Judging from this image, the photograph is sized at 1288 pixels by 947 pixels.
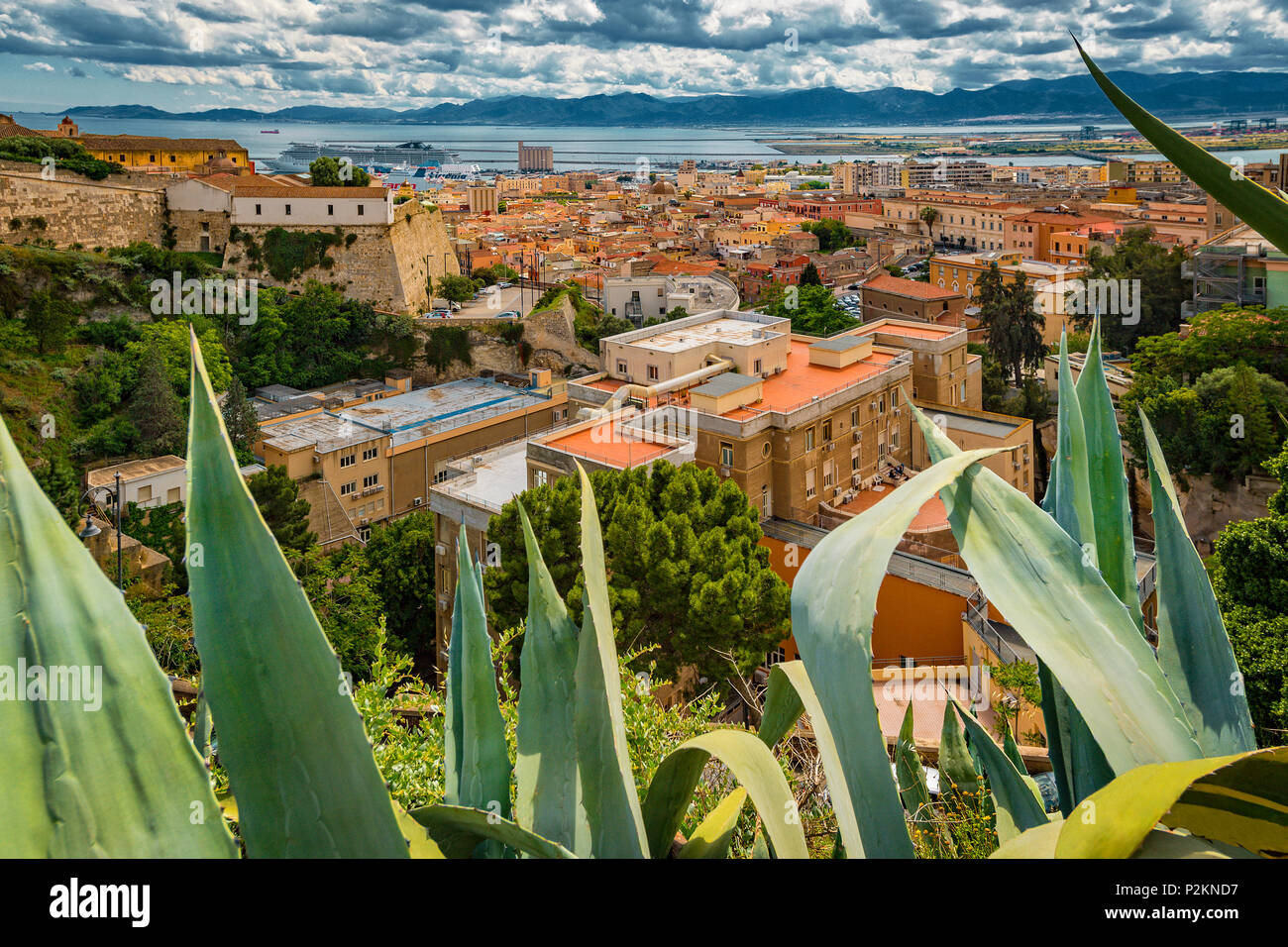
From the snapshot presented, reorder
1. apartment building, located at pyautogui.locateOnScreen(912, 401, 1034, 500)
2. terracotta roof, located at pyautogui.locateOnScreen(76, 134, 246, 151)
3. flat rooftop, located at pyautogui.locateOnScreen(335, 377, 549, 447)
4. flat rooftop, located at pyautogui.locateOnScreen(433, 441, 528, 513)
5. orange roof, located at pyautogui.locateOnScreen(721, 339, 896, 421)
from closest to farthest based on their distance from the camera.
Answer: flat rooftop, located at pyautogui.locateOnScreen(433, 441, 528, 513)
orange roof, located at pyautogui.locateOnScreen(721, 339, 896, 421)
apartment building, located at pyautogui.locateOnScreen(912, 401, 1034, 500)
flat rooftop, located at pyautogui.locateOnScreen(335, 377, 549, 447)
terracotta roof, located at pyautogui.locateOnScreen(76, 134, 246, 151)

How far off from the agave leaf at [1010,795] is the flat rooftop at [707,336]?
9555mm

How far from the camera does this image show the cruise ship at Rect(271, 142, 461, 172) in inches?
1572

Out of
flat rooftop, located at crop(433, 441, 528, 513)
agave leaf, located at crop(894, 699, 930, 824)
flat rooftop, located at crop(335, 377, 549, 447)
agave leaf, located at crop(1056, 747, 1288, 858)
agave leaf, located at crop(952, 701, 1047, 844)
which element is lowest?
flat rooftop, located at crop(335, 377, 549, 447)

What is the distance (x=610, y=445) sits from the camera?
8.65 metres

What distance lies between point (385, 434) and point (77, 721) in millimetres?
14370

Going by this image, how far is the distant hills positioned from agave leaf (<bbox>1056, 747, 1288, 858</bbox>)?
454cm

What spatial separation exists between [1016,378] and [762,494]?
30.8 feet

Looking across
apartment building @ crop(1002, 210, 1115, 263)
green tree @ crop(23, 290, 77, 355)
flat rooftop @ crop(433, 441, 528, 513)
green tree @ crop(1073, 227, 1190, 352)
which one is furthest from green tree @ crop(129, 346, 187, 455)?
apartment building @ crop(1002, 210, 1115, 263)

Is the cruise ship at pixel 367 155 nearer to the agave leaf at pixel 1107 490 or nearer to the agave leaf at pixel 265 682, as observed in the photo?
the agave leaf at pixel 1107 490

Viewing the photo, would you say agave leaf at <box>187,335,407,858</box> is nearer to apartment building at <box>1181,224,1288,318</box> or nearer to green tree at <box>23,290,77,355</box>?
apartment building at <box>1181,224,1288,318</box>

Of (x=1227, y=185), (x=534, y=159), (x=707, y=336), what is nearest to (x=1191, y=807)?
(x=1227, y=185)

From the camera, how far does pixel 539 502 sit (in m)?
6.95

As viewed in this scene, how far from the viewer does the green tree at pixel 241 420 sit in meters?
14.0
